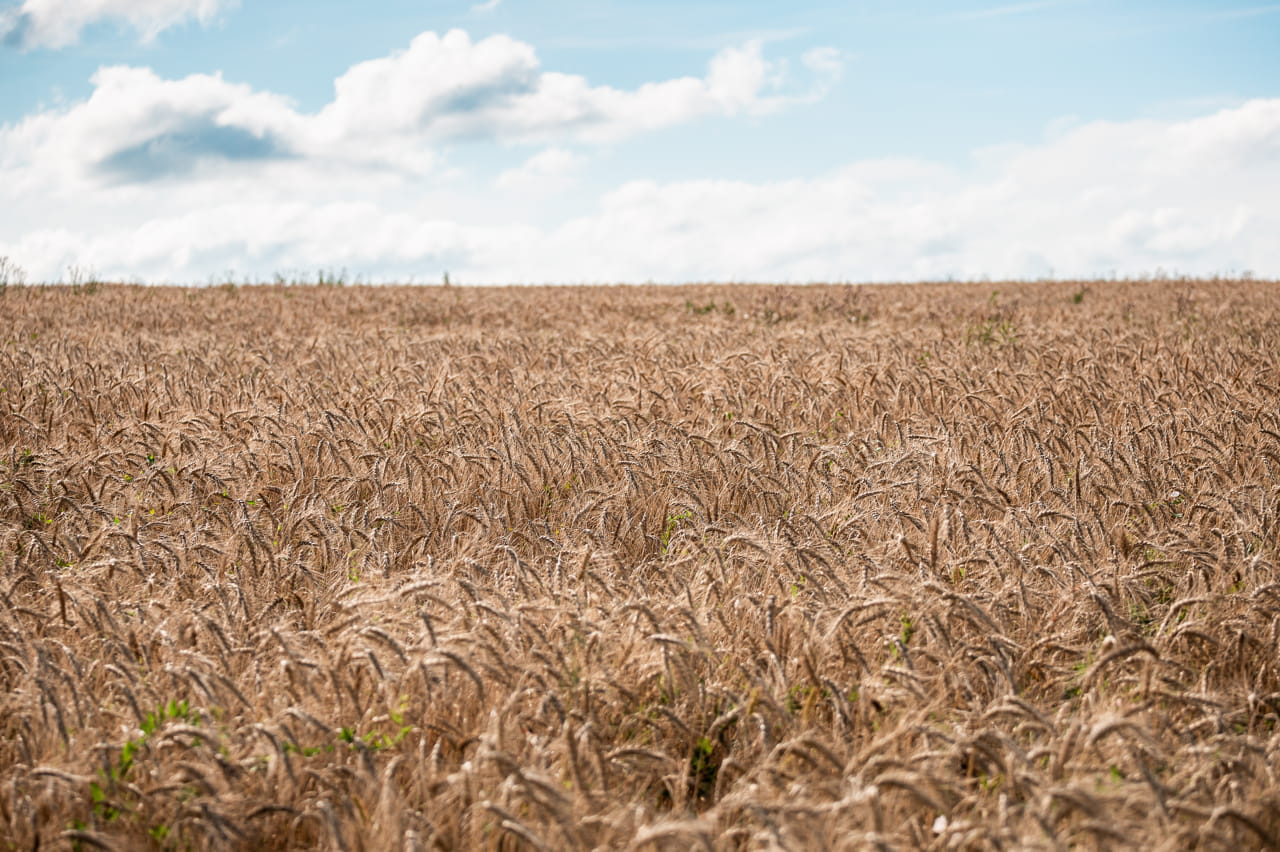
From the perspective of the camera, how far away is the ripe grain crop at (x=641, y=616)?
2.18 m

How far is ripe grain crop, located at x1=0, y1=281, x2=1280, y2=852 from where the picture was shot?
2.18 meters

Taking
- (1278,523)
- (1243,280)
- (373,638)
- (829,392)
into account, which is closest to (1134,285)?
(1243,280)

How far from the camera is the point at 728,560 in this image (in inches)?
141

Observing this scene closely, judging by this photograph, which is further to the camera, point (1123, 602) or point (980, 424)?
point (980, 424)

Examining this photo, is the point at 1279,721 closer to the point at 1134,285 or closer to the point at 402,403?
the point at 402,403

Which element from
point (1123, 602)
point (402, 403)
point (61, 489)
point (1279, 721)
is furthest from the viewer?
point (402, 403)

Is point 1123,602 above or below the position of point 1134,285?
below

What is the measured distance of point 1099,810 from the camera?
181 centimetres

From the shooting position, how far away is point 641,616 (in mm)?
3025

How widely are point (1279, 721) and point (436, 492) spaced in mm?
3769

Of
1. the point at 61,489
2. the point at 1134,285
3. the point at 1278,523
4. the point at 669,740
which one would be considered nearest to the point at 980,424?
the point at 1278,523

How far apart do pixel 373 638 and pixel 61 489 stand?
9.49 feet

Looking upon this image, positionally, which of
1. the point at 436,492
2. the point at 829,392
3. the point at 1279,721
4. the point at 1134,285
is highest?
the point at 1134,285

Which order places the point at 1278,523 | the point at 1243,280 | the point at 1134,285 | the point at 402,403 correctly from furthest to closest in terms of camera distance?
the point at 1243,280 → the point at 1134,285 → the point at 402,403 → the point at 1278,523
